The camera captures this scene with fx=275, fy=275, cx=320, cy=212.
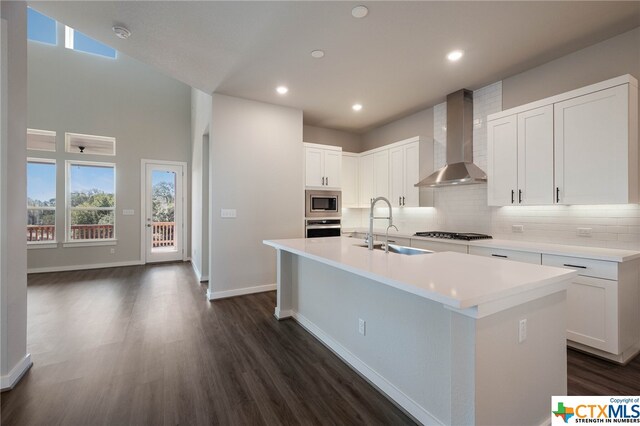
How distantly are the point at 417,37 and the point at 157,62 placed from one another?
109 inches

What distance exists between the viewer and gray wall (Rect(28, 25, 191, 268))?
559 cm

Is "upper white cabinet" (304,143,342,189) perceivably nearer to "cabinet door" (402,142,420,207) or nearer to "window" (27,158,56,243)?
"cabinet door" (402,142,420,207)

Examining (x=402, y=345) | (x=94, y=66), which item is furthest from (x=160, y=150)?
(x=402, y=345)

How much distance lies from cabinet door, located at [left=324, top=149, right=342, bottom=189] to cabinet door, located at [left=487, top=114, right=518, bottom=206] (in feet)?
7.69

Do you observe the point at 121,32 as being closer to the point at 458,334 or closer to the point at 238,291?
the point at 238,291

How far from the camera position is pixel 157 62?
306 cm

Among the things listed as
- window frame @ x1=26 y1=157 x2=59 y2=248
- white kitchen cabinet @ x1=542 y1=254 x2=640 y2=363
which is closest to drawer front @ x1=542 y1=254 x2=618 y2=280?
white kitchen cabinet @ x1=542 y1=254 x2=640 y2=363

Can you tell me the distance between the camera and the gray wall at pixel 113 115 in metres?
5.59

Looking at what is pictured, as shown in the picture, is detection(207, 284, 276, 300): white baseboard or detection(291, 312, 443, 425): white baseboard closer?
detection(291, 312, 443, 425): white baseboard

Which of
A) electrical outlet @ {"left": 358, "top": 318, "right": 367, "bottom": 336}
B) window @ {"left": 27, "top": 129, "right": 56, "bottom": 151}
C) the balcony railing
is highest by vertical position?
window @ {"left": 27, "top": 129, "right": 56, "bottom": 151}

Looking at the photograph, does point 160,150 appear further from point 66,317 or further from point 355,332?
point 355,332

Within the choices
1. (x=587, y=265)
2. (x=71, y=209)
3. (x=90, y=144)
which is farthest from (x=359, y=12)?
(x=71, y=209)

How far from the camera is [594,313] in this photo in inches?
91.6

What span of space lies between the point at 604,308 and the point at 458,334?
6.43 feet
